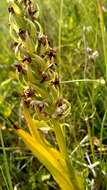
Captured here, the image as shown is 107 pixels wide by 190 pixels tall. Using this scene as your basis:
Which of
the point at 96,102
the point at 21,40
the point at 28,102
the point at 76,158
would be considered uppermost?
the point at 21,40

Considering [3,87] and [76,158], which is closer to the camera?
[76,158]

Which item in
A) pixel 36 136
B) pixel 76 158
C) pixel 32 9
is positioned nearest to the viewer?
pixel 32 9

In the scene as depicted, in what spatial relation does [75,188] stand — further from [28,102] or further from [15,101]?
[15,101]

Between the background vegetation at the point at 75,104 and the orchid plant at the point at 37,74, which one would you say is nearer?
the orchid plant at the point at 37,74

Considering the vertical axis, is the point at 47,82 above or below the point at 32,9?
below

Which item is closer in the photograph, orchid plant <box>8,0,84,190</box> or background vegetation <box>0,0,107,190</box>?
orchid plant <box>8,0,84,190</box>

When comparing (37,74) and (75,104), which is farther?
(75,104)

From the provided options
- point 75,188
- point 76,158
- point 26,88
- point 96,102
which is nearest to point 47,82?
point 26,88

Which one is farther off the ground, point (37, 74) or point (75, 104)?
point (37, 74)
